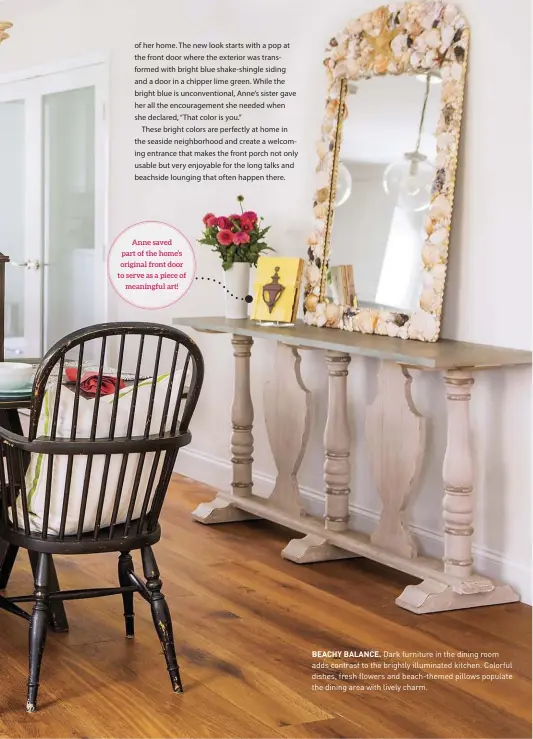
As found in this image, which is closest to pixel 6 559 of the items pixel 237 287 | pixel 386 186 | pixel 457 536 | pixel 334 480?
pixel 334 480

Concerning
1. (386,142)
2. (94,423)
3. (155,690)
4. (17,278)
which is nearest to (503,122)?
(386,142)

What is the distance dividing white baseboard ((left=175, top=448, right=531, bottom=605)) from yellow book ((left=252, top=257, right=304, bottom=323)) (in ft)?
2.52

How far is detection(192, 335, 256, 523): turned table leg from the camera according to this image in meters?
4.30

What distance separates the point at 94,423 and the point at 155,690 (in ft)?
2.30

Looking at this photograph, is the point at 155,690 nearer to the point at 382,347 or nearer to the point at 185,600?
→ the point at 185,600

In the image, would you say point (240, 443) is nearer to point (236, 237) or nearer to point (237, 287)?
point (237, 287)

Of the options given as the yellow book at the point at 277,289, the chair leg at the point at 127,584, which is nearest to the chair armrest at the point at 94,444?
the chair leg at the point at 127,584

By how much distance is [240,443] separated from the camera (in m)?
4.32

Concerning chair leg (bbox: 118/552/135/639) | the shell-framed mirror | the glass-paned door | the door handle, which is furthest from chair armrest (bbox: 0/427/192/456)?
the door handle

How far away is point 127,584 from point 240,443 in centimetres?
142

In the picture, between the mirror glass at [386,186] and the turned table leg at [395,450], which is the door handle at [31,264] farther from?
the turned table leg at [395,450]

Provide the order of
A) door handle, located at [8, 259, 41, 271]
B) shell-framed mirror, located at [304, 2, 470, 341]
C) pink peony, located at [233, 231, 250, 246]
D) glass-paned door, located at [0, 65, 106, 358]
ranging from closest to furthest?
shell-framed mirror, located at [304, 2, 470, 341] → pink peony, located at [233, 231, 250, 246] → glass-paned door, located at [0, 65, 106, 358] → door handle, located at [8, 259, 41, 271]

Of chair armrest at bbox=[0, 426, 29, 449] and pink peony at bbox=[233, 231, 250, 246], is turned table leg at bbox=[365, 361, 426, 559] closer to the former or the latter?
pink peony at bbox=[233, 231, 250, 246]

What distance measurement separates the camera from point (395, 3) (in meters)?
3.70
